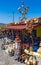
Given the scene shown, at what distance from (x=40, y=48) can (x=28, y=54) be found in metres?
0.86

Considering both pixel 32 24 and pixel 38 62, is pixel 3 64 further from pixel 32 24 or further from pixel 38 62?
pixel 32 24

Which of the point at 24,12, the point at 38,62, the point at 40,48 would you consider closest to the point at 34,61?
the point at 38,62

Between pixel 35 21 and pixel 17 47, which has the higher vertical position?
pixel 35 21

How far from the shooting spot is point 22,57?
10.7m

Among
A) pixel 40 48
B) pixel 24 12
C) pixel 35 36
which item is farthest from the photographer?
pixel 24 12

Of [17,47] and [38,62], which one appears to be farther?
[17,47]

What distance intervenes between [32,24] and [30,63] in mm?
2856

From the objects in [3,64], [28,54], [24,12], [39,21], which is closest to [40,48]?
[28,54]

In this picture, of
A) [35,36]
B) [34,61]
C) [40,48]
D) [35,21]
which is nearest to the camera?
[34,61]

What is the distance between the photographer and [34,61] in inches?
361

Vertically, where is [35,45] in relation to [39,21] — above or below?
below

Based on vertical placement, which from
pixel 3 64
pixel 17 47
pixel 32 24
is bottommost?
pixel 3 64

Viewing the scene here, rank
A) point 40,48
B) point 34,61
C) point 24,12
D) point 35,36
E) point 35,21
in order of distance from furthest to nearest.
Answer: point 24,12 → point 35,36 → point 35,21 → point 40,48 → point 34,61

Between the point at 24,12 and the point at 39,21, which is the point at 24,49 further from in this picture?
the point at 24,12
